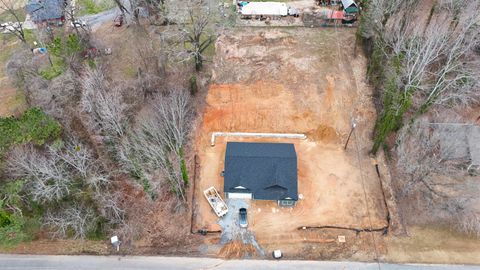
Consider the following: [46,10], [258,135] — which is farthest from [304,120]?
[46,10]

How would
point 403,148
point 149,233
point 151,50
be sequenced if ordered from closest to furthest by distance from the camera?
point 149,233 → point 403,148 → point 151,50

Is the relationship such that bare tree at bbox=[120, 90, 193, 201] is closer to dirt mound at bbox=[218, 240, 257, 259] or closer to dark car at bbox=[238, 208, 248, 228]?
dark car at bbox=[238, 208, 248, 228]

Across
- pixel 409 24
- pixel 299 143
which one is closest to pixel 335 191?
pixel 299 143

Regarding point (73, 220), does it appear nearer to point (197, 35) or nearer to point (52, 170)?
point (52, 170)

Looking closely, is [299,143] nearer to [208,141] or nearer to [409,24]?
[208,141]

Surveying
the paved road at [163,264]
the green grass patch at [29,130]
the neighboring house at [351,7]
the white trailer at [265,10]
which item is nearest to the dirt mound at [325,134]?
the paved road at [163,264]

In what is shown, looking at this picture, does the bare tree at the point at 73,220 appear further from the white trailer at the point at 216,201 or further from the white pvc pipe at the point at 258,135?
the white pvc pipe at the point at 258,135
